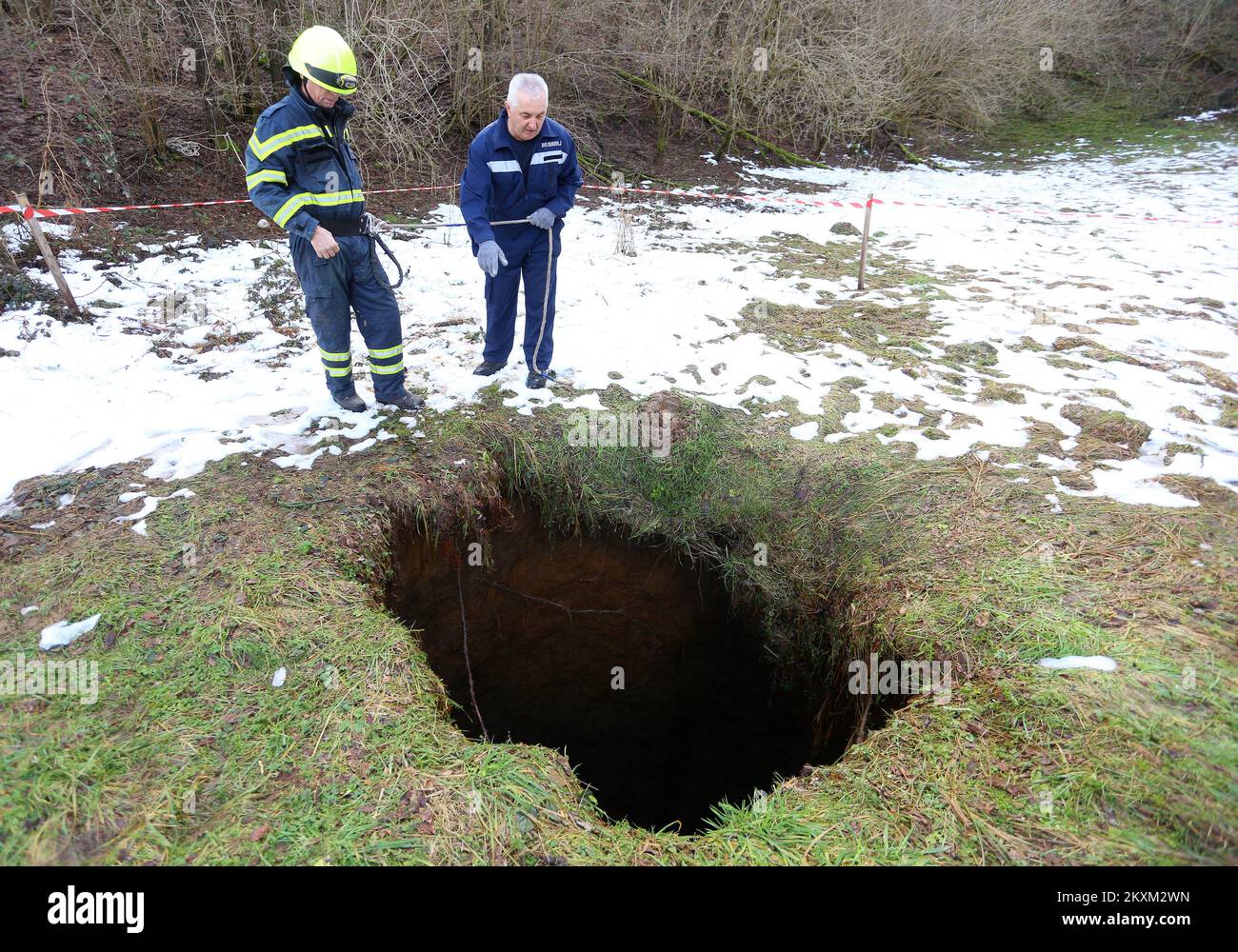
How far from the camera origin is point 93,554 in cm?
298

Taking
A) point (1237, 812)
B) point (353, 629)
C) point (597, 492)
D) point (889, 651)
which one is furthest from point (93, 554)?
point (1237, 812)

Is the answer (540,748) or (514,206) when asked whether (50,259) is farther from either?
(540,748)

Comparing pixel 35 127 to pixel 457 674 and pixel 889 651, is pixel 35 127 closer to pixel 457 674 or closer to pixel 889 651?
pixel 457 674

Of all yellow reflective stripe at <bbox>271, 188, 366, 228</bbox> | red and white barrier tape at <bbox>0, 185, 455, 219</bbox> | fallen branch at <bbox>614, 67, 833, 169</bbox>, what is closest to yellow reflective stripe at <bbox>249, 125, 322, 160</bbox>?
yellow reflective stripe at <bbox>271, 188, 366, 228</bbox>

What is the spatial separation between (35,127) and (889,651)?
26.8 ft

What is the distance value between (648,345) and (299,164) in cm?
259

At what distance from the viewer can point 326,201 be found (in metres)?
3.47

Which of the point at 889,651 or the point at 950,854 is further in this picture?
the point at 889,651

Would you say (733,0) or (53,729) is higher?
(733,0)

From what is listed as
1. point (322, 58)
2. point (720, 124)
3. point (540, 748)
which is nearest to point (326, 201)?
point (322, 58)

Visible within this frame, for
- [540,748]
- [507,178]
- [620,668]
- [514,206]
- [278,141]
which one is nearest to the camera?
[540,748]

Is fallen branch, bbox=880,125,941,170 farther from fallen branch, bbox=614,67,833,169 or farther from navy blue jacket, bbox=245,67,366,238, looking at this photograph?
navy blue jacket, bbox=245,67,366,238

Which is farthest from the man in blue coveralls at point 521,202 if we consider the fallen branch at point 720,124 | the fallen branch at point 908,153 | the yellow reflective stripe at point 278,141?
the fallen branch at point 908,153
